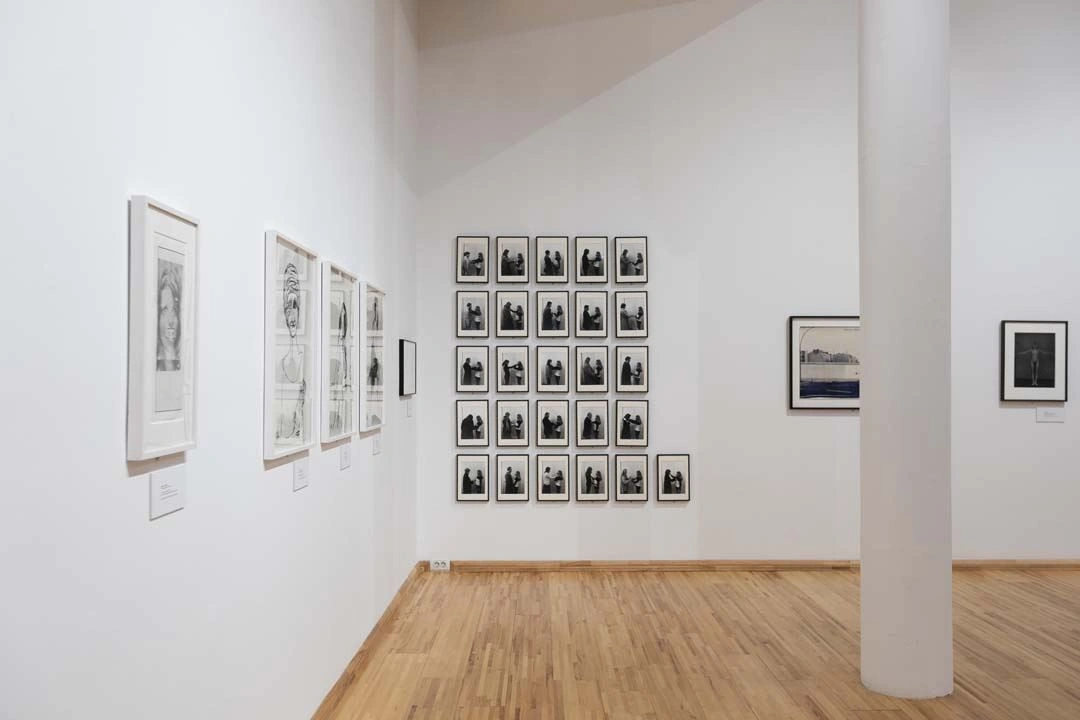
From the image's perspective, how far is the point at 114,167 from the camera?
2037 millimetres

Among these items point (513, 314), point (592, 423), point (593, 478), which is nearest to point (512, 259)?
point (513, 314)

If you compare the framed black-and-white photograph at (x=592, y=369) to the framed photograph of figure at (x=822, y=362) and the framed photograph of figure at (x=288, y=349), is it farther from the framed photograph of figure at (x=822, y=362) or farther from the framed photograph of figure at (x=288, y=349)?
the framed photograph of figure at (x=288, y=349)

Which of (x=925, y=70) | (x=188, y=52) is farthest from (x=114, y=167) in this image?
(x=925, y=70)

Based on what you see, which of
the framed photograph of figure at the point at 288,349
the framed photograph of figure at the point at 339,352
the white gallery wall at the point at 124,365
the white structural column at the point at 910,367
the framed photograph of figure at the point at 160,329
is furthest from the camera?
the white structural column at the point at 910,367

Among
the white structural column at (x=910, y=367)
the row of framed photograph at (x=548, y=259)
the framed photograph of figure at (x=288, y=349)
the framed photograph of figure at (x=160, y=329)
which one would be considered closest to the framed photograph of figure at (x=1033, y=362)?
the row of framed photograph at (x=548, y=259)

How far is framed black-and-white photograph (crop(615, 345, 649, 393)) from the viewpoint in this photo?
25.0 ft

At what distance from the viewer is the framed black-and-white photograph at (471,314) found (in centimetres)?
764

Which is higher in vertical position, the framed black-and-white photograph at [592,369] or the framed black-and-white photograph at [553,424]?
the framed black-and-white photograph at [592,369]

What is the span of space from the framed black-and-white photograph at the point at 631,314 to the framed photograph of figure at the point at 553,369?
0.56 meters

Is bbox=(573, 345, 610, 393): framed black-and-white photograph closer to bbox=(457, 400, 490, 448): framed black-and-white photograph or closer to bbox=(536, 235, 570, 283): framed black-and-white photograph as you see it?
bbox=(536, 235, 570, 283): framed black-and-white photograph

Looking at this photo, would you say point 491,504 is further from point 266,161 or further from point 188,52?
point 188,52

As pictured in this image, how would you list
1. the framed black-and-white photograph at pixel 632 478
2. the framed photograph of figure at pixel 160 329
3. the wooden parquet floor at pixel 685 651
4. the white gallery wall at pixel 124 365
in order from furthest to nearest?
the framed black-and-white photograph at pixel 632 478, the wooden parquet floor at pixel 685 651, the framed photograph of figure at pixel 160 329, the white gallery wall at pixel 124 365

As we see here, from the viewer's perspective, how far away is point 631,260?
7.65m

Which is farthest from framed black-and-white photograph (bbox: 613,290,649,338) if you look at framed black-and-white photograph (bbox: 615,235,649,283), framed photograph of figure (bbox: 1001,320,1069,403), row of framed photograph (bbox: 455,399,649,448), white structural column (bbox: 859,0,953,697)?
framed photograph of figure (bbox: 1001,320,1069,403)
